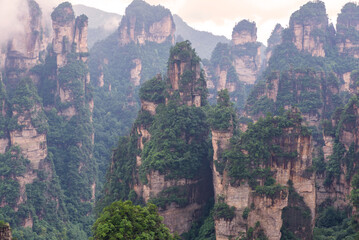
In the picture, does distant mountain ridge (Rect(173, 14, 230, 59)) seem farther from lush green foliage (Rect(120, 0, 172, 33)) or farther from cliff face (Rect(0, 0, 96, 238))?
cliff face (Rect(0, 0, 96, 238))

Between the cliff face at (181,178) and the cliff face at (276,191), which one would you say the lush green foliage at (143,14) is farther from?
the cliff face at (276,191)

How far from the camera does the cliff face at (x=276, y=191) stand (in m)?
33.2

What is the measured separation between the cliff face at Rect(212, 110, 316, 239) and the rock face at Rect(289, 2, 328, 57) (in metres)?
54.5

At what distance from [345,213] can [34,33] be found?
190 ft

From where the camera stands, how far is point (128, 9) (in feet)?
382

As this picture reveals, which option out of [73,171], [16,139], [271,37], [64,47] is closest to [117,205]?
[16,139]

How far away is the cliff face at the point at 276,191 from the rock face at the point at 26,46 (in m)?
49.4

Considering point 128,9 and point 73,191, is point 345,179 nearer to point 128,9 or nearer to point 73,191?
point 73,191

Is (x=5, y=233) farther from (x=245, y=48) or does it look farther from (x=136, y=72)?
(x=245, y=48)

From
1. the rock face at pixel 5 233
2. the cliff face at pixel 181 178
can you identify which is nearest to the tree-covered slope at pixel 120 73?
the cliff face at pixel 181 178

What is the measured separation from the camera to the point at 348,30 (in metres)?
90.1

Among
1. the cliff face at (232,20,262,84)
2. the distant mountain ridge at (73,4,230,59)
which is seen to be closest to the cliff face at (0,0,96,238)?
the cliff face at (232,20,262,84)

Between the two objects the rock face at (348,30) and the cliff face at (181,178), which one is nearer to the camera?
the cliff face at (181,178)

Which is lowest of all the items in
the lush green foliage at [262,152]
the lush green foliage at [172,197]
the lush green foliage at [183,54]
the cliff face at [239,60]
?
the lush green foliage at [172,197]
